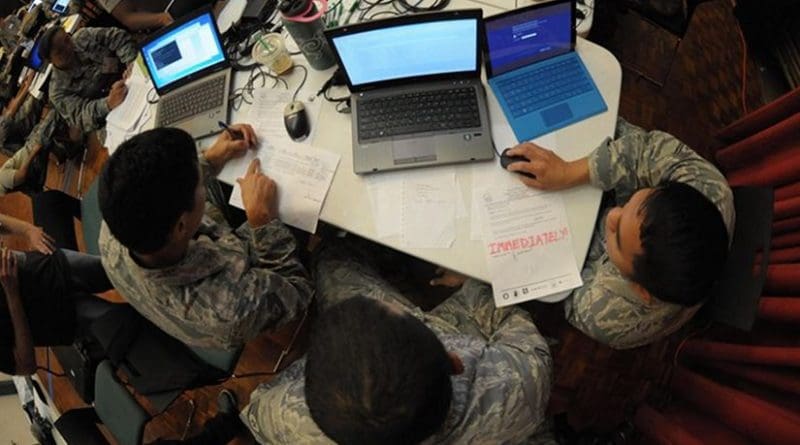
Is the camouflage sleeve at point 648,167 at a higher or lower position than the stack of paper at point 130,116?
lower

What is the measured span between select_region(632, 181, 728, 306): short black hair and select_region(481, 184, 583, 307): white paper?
203mm

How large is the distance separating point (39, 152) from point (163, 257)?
2041 millimetres

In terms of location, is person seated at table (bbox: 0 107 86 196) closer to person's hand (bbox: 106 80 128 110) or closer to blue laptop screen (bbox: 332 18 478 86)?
person's hand (bbox: 106 80 128 110)

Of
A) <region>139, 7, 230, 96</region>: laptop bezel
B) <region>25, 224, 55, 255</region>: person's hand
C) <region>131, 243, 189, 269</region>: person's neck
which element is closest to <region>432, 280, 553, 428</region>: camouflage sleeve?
<region>131, 243, 189, 269</region>: person's neck

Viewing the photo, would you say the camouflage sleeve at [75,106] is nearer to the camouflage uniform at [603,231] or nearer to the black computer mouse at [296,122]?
the black computer mouse at [296,122]

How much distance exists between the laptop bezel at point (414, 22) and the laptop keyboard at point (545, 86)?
0.38 feet

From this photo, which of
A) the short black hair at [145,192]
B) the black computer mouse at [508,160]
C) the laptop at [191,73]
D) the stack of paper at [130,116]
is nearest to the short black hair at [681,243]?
the black computer mouse at [508,160]

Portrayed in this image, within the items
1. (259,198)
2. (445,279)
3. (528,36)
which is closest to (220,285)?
(259,198)

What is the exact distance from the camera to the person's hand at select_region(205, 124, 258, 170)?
147 cm

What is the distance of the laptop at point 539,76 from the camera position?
1.29 meters

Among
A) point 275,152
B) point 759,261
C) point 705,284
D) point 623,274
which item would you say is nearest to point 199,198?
point 275,152

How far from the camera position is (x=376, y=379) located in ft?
2.69

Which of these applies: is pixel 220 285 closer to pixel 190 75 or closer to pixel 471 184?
pixel 471 184

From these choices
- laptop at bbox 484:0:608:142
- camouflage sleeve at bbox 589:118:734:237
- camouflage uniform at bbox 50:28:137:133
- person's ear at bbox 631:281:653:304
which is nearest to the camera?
person's ear at bbox 631:281:653:304
